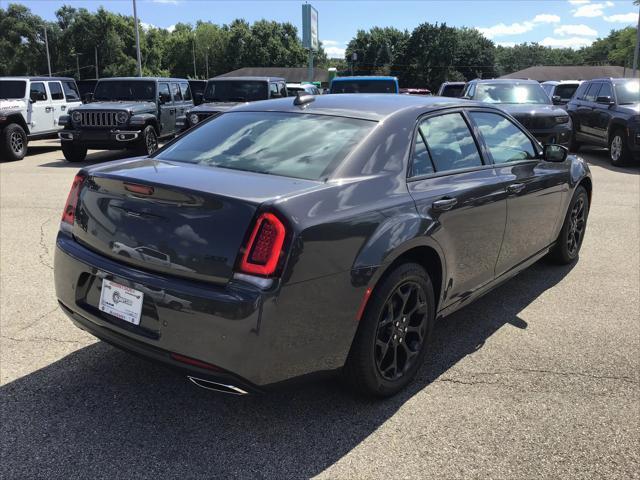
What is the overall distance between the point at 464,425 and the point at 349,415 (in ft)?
1.87

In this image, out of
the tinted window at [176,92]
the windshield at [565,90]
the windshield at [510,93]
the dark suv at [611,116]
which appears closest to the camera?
the dark suv at [611,116]

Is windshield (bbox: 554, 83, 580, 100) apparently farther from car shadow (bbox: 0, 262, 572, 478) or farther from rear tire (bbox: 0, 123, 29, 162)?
car shadow (bbox: 0, 262, 572, 478)

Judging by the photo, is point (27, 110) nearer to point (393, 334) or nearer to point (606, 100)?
point (606, 100)

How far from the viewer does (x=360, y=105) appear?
11.6 feet

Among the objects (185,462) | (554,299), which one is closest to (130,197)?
(185,462)

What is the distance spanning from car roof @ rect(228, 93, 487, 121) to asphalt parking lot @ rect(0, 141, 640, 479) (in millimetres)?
1531

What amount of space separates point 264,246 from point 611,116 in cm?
1248

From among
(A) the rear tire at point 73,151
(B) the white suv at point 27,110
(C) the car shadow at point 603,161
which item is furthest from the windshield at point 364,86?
(B) the white suv at point 27,110

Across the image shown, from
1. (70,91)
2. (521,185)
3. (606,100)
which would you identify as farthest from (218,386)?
(70,91)

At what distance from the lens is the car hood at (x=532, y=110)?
1185 centimetres

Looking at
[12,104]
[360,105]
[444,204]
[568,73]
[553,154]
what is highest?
[568,73]

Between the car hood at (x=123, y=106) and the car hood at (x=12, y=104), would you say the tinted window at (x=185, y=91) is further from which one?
the car hood at (x=12, y=104)

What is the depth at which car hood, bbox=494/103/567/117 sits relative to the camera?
1185cm

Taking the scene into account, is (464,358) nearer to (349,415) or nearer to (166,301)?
(349,415)
